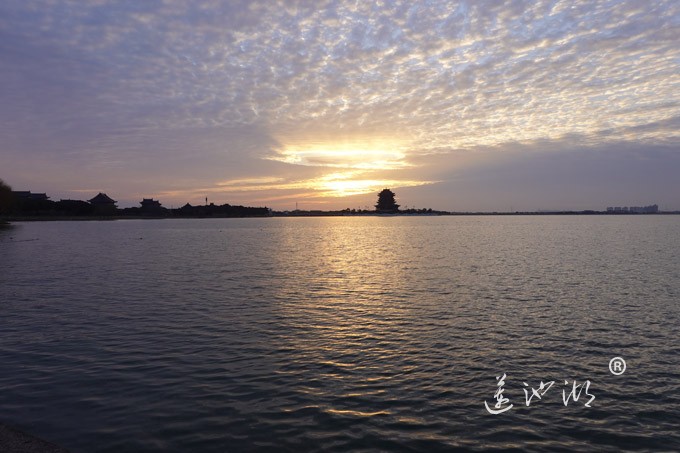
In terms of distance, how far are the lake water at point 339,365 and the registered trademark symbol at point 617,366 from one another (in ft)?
1.29

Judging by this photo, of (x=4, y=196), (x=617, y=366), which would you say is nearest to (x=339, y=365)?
(x=617, y=366)

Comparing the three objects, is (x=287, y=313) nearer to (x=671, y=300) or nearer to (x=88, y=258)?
(x=671, y=300)

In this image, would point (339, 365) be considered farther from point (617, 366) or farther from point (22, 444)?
point (617, 366)

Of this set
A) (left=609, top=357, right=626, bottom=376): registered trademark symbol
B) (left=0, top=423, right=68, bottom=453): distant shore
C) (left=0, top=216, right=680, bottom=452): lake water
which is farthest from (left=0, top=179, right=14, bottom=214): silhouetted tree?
(left=609, top=357, right=626, bottom=376): registered trademark symbol

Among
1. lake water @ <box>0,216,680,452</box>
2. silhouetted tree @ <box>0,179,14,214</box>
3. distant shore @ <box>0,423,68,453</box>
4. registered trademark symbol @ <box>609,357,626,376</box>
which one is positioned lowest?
lake water @ <box>0,216,680,452</box>

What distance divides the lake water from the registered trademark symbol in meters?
0.39

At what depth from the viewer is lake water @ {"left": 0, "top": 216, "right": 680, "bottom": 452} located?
14.9m

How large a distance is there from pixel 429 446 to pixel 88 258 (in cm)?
7377

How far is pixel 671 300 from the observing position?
1459 inches

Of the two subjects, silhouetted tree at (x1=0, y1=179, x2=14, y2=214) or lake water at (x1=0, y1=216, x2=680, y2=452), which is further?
silhouetted tree at (x1=0, y1=179, x2=14, y2=214)

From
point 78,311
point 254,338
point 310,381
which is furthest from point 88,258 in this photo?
point 310,381

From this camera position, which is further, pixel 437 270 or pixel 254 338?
pixel 437 270

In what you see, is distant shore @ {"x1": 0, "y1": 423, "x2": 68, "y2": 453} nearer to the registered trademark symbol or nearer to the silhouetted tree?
the registered trademark symbol

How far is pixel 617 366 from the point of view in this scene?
21188 mm
